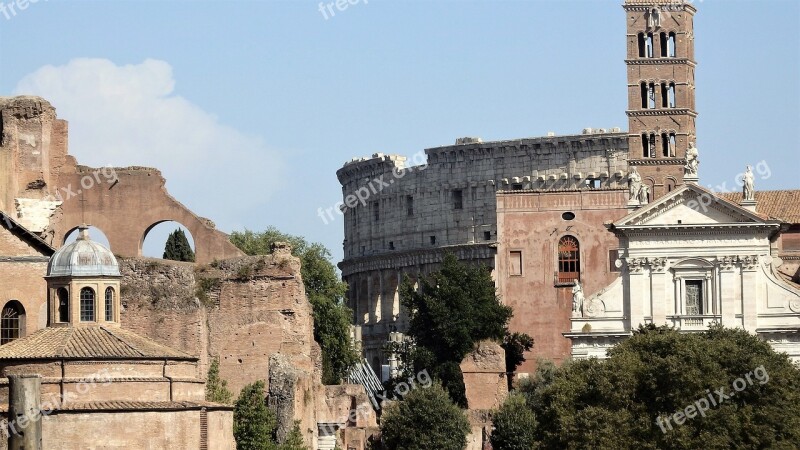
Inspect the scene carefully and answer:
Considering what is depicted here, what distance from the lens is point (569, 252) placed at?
313ft

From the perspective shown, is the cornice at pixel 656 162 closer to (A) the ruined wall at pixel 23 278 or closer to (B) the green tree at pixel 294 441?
(B) the green tree at pixel 294 441

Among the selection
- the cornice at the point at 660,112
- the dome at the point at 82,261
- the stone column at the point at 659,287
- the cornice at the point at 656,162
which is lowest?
the dome at the point at 82,261

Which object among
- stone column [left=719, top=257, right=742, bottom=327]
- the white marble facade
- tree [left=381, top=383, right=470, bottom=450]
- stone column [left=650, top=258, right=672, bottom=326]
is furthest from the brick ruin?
stone column [left=719, top=257, right=742, bottom=327]

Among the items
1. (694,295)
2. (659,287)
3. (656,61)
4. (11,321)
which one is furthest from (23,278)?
(656,61)

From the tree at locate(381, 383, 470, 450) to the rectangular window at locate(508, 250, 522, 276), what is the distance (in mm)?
20216

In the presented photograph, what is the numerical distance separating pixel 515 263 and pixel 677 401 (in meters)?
34.7

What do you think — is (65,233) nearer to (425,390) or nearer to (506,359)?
(425,390)

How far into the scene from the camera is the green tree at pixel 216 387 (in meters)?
64.2

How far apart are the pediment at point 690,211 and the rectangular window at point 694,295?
85.6 inches

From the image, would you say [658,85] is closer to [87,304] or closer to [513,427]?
[513,427]

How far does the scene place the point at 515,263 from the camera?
95.4 metres

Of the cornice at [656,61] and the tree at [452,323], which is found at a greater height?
the cornice at [656,61]
